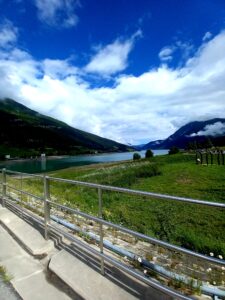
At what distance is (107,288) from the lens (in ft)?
14.4

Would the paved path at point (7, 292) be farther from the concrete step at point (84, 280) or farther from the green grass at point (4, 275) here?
the concrete step at point (84, 280)

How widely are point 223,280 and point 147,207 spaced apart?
4.21 metres

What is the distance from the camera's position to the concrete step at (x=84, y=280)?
4.24 m

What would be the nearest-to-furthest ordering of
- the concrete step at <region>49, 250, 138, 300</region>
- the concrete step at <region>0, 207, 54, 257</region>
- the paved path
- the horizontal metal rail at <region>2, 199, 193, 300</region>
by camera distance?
1. the horizontal metal rail at <region>2, 199, 193, 300</region>
2. the concrete step at <region>49, 250, 138, 300</region>
3. the paved path
4. the concrete step at <region>0, 207, 54, 257</region>

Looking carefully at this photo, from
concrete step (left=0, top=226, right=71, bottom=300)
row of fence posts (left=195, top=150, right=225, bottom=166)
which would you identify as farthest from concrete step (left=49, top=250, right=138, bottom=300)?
row of fence posts (left=195, top=150, right=225, bottom=166)

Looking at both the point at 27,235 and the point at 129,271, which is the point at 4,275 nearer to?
the point at 27,235

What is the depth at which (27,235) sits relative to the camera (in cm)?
712

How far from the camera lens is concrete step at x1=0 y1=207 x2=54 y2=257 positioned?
623cm

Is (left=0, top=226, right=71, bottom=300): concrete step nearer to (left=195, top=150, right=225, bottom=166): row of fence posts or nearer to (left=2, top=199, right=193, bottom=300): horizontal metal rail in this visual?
(left=2, top=199, right=193, bottom=300): horizontal metal rail

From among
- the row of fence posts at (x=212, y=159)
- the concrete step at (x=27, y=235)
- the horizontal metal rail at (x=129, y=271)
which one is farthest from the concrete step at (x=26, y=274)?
the row of fence posts at (x=212, y=159)

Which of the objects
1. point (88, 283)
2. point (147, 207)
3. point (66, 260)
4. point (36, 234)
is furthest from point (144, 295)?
point (147, 207)

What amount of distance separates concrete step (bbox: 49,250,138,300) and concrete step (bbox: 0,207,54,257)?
674mm

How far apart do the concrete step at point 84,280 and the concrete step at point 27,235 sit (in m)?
0.67

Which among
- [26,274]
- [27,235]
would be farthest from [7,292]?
[27,235]
